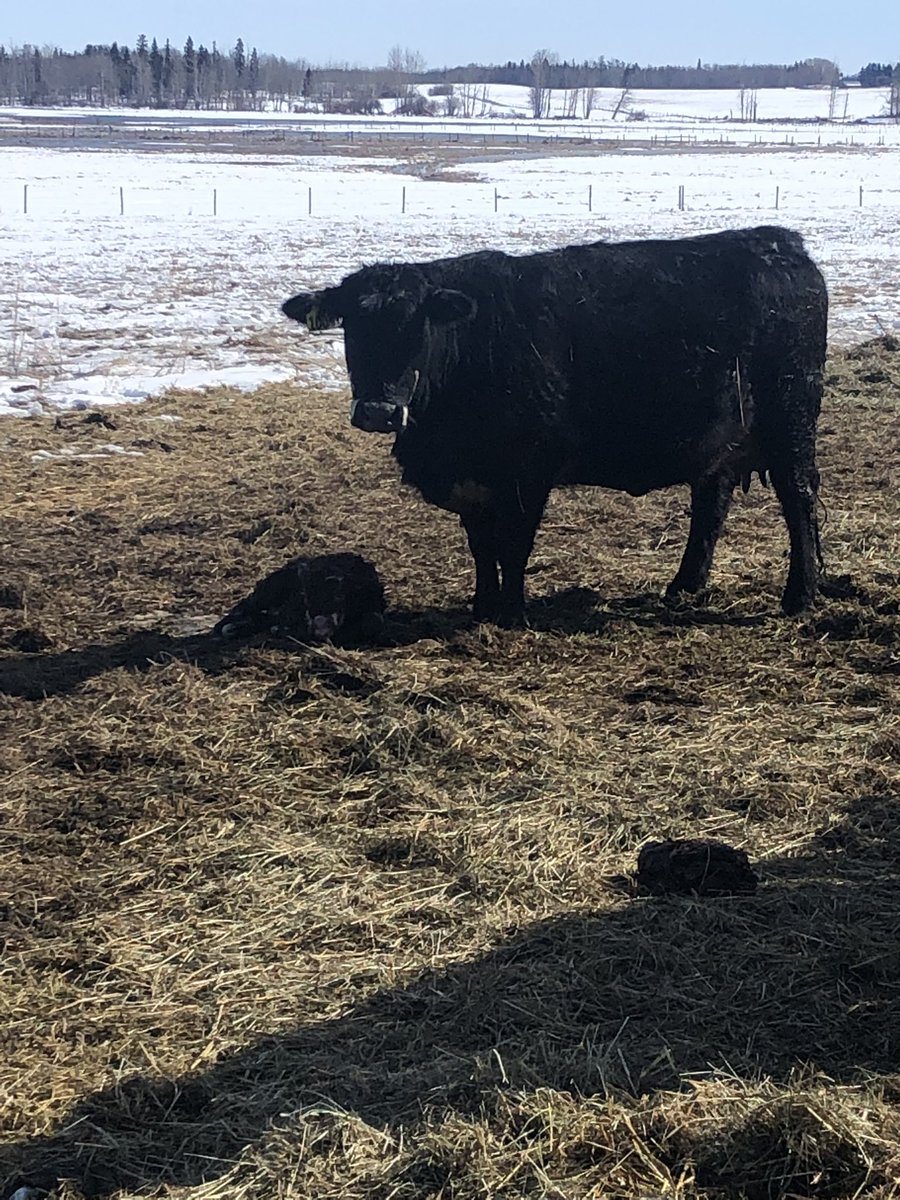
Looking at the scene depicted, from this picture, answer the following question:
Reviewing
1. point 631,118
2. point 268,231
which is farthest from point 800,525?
point 631,118

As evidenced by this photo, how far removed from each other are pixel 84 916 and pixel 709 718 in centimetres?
289

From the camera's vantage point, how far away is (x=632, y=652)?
682 centimetres

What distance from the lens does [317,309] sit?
718 centimetres

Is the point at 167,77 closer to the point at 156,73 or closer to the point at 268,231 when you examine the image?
the point at 156,73

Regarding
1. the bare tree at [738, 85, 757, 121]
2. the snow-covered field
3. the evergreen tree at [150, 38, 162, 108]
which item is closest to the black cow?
the snow-covered field

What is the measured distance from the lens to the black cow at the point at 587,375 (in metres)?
7.09

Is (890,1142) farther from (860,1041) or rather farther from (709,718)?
(709,718)

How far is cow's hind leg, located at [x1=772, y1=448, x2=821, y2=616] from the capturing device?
→ 7.41m

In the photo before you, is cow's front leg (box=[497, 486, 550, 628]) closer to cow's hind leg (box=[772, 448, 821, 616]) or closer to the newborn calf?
the newborn calf

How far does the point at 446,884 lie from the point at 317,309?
375 centimetres

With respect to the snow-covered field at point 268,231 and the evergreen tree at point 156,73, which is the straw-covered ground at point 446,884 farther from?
the evergreen tree at point 156,73

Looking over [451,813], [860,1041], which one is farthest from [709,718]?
[860,1041]

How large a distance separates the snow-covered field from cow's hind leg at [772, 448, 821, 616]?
306 inches

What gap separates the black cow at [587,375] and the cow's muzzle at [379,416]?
0.03m
